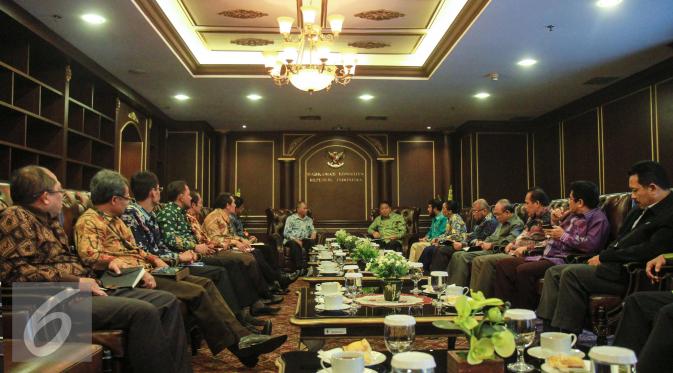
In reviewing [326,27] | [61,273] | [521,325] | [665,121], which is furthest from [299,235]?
[521,325]

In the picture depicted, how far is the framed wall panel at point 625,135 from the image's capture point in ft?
22.7

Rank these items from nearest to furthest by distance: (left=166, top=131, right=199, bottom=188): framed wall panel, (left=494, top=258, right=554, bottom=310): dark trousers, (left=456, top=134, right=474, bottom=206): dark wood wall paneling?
(left=494, top=258, right=554, bottom=310): dark trousers, (left=166, top=131, right=199, bottom=188): framed wall panel, (left=456, top=134, right=474, bottom=206): dark wood wall paneling

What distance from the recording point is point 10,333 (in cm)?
199

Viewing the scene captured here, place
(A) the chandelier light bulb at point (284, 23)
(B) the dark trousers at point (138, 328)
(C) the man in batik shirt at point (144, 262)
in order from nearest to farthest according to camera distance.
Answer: (B) the dark trousers at point (138, 328)
(C) the man in batik shirt at point (144, 262)
(A) the chandelier light bulb at point (284, 23)

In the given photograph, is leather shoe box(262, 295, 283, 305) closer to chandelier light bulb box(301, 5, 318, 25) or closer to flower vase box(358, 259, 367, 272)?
flower vase box(358, 259, 367, 272)

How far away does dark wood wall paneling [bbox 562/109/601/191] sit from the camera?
26.6 ft

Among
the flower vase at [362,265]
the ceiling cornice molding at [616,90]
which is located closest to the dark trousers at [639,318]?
the flower vase at [362,265]

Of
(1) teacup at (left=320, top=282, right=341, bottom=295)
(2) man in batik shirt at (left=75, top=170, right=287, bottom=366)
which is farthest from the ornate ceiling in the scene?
(1) teacup at (left=320, top=282, right=341, bottom=295)

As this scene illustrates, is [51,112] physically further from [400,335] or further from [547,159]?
[547,159]

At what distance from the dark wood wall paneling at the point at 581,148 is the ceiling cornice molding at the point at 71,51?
683cm

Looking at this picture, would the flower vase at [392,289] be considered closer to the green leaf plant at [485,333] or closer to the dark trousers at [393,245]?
the green leaf plant at [485,333]

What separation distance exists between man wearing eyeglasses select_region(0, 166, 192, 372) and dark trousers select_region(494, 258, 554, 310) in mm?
2619

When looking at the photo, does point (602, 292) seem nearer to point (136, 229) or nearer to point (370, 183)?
point (136, 229)

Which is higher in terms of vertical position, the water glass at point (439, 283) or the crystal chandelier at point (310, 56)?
the crystal chandelier at point (310, 56)
